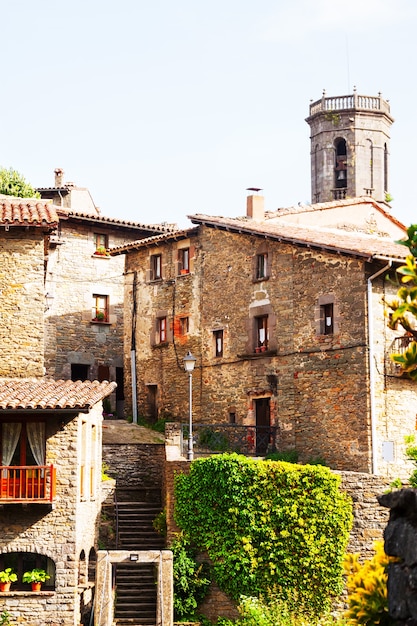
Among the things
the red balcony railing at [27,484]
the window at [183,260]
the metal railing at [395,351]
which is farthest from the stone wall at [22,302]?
the window at [183,260]

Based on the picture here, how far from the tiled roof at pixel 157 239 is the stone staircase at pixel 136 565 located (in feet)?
32.1

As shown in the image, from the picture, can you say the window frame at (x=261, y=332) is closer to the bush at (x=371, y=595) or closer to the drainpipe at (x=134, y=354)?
the drainpipe at (x=134, y=354)

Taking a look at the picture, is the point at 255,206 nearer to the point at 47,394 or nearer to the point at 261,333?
the point at 261,333

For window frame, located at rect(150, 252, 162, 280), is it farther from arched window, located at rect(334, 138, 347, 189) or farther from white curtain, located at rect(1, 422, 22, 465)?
arched window, located at rect(334, 138, 347, 189)

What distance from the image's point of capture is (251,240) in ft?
112

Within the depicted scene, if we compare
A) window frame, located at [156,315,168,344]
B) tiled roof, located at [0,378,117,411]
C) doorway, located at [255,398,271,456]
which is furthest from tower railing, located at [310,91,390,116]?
tiled roof, located at [0,378,117,411]

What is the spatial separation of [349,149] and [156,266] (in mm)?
20555

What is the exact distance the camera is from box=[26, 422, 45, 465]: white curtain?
2423 centimetres

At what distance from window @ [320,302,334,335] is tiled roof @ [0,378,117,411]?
24.3 ft

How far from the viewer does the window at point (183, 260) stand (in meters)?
37.6

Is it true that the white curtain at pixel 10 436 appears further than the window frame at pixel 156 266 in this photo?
No

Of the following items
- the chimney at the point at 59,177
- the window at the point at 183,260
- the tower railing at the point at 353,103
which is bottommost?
the window at the point at 183,260

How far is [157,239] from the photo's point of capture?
38844 mm

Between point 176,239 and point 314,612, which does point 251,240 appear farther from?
point 314,612
